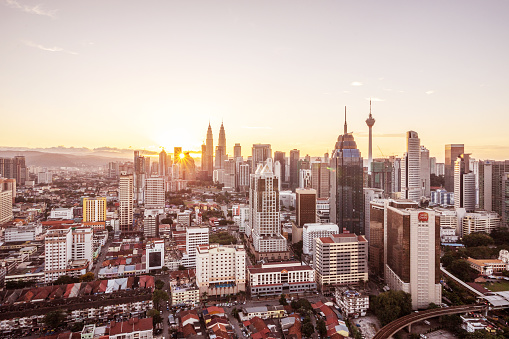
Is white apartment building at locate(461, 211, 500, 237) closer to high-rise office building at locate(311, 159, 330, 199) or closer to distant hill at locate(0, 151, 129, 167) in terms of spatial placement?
high-rise office building at locate(311, 159, 330, 199)

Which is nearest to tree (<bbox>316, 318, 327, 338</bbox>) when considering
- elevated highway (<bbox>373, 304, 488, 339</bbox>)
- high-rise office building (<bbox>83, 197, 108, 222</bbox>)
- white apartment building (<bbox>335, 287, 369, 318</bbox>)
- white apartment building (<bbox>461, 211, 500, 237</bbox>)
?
elevated highway (<bbox>373, 304, 488, 339</bbox>)

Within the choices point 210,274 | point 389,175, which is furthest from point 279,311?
point 389,175

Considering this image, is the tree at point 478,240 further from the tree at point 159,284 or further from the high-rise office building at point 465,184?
the tree at point 159,284

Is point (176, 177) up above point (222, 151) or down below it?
below

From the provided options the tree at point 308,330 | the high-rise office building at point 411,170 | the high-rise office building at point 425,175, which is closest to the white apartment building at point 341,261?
the tree at point 308,330

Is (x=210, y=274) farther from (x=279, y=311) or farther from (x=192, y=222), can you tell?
(x=192, y=222)

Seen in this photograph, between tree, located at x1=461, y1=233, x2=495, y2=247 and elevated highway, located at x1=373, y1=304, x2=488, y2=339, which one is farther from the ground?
tree, located at x1=461, y1=233, x2=495, y2=247
